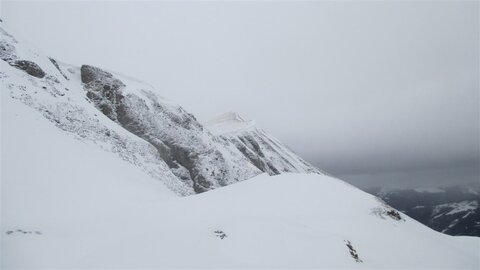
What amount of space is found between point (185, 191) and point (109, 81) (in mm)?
18742

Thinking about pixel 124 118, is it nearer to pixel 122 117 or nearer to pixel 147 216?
pixel 122 117

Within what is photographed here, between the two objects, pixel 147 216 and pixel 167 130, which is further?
pixel 167 130

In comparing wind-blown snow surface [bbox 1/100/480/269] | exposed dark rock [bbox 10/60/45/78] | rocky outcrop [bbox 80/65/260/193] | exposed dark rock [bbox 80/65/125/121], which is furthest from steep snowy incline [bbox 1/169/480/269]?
exposed dark rock [bbox 80/65/125/121]

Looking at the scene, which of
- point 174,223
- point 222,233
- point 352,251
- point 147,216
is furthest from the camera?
point 147,216

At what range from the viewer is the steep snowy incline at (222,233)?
348 inches

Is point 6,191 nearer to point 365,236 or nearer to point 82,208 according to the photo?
point 82,208

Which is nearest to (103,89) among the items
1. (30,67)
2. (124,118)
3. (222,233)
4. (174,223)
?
(124,118)

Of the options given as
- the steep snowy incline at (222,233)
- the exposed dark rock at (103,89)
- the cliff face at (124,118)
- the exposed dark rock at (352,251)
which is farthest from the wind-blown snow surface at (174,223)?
the exposed dark rock at (103,89)

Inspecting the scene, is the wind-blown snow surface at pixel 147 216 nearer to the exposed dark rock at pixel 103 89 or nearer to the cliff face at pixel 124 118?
the cliff face at pixel 124 118

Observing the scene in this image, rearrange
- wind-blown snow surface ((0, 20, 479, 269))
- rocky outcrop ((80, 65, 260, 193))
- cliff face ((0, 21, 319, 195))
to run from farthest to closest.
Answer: rocky outcrop ((80, 65, 260, 193)) → cliff face ((0, 21, 319, 195)) → wind-blown snow surface ((0, 20, 479, 269))

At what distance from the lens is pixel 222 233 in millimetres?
10766

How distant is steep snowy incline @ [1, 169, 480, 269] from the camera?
29.0ft

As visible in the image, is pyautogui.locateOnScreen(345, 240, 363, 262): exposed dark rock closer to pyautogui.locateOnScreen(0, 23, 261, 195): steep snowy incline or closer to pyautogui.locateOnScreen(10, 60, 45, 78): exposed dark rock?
pyautogui.locateOnScreen(0, 23, 261, 195): steep snowy incline

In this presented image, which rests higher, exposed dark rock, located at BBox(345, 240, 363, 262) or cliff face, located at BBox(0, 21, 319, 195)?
exposed dark rock, located at BBox(345, 240, 363, 262)
